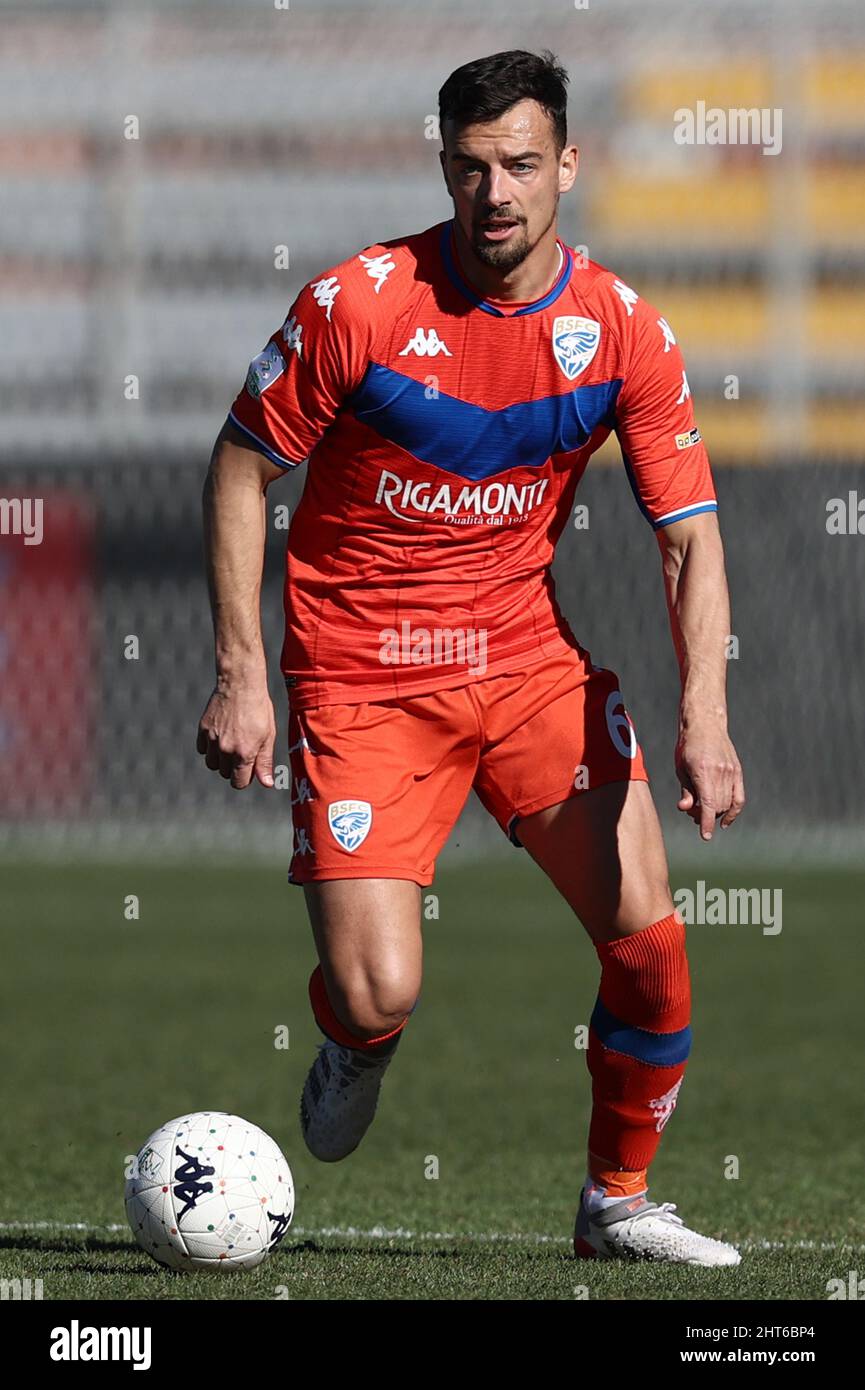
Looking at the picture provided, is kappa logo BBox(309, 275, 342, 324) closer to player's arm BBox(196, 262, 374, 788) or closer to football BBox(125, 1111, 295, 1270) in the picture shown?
player's arm BBox(196, 262, 374, 788)

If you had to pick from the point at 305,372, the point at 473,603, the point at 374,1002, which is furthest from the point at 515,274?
the point at 374,1002

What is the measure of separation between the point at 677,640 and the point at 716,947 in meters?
6.56

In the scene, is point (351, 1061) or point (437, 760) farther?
point (351, 1061)

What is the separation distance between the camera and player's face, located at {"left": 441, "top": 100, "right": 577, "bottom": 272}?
482 cm

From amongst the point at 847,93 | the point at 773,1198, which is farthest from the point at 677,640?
the point at 847,93

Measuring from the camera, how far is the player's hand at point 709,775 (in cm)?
491

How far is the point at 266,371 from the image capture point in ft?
16.3

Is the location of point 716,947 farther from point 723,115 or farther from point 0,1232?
point 723,115

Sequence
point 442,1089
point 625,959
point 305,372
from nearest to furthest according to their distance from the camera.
A: point 305,372 → point 625,959 → point 442,1089

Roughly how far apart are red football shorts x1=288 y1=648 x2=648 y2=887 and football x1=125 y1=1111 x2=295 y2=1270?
604mm

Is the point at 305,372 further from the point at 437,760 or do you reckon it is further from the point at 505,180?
the point at 437,760

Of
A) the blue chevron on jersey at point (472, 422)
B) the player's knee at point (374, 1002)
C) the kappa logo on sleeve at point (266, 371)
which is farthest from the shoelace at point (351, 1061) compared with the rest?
the kappa logo on sleeve at point (266, 371)

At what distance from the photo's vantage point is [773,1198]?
6074 millimetres

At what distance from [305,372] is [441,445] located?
339 mm
